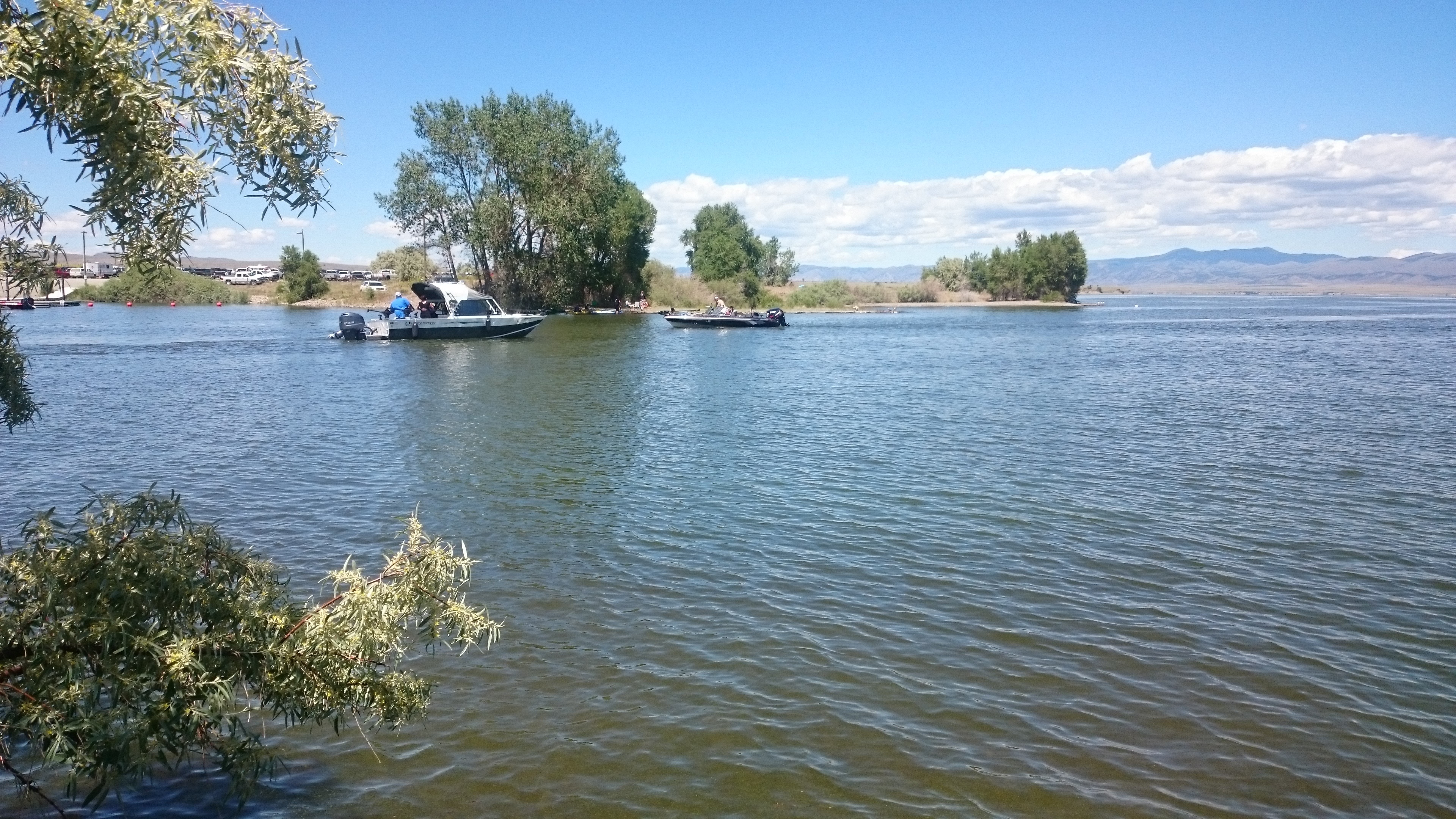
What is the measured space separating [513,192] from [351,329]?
81.8ft

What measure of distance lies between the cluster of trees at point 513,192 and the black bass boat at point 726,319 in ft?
43.4

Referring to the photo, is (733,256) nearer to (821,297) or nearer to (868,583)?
(821,297)

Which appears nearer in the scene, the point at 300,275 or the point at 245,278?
the point at 300,275

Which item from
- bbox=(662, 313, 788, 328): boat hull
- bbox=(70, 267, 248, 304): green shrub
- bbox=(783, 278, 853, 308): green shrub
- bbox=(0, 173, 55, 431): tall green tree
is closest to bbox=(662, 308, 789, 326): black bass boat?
bbox=(662, 313, 788, 328): boat hull

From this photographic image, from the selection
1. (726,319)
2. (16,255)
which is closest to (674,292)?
(726,319)

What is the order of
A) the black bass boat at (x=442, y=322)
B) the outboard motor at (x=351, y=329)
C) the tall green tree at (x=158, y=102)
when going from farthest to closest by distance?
the outboard motor at (x=351, y=329)
the black bass boat at (x=442, y=322)
the tall green tree at (x=158, y=102)

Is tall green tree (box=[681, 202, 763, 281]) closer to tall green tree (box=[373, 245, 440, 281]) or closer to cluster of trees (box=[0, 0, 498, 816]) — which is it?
tall green tree (box=[373, 245, 440, 281])

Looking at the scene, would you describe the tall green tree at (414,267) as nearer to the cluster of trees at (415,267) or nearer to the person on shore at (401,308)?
the cluster of trees at (415,267)

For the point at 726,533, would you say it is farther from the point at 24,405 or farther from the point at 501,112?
the point at 501,112

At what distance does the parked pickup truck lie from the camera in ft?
411

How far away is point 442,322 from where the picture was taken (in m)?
48.7

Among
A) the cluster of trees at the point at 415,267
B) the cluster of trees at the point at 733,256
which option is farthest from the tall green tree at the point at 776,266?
the cluster of trees at the point at 415,267

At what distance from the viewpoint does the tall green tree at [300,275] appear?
322 ft

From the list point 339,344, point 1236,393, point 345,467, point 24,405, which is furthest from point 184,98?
point 339,344
